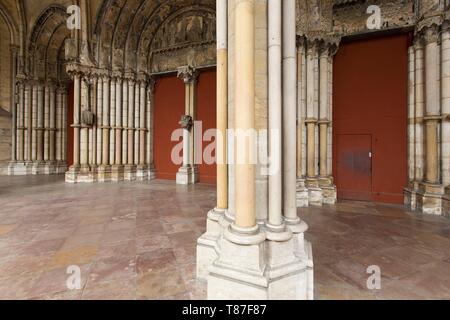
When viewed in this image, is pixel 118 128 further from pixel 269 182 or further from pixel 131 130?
pixel 269 182

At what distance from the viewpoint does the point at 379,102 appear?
600 centimetres

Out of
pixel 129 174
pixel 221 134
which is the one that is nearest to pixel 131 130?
pixel 129 174

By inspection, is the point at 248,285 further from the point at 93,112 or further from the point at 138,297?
the point at 93,112

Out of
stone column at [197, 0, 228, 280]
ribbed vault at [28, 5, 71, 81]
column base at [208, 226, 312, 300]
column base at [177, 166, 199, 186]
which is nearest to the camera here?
column base at [208, 226, 312, 300]

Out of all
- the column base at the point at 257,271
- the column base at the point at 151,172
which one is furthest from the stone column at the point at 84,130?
the column base at the point at 257,271

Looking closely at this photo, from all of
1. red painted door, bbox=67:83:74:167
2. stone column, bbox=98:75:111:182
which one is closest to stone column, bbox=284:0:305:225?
stone column, bbox=98:75:111:182

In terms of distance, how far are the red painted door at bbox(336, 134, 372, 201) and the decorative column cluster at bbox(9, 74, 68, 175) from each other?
44.7ft

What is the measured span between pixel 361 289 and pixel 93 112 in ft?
33.7

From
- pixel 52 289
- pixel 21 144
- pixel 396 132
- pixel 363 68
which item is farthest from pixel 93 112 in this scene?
pixel 396 132

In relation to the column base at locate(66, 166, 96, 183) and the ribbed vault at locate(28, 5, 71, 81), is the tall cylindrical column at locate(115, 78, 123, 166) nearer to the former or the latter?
the column base at locate(66, 166, 96, 183)

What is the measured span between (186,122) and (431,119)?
704 cm

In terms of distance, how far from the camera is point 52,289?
2.09 m

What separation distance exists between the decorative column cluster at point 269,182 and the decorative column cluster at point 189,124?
7.07 m

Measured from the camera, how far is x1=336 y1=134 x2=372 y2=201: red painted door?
242 inches
